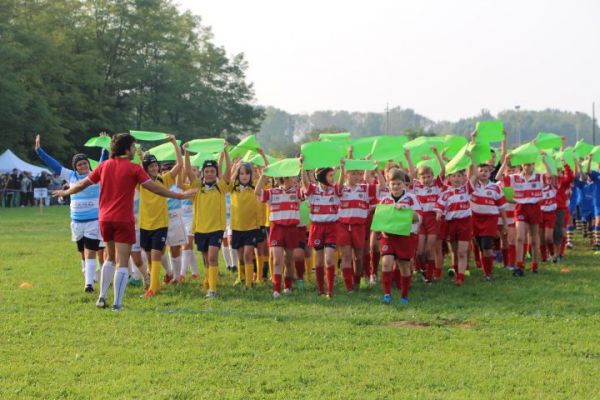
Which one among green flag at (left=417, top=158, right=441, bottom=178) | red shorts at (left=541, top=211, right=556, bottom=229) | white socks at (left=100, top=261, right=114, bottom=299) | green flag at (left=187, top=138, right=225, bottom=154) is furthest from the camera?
red shorts at (left=541, top=211, right=556, bottom=229)

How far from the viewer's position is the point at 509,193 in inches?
509

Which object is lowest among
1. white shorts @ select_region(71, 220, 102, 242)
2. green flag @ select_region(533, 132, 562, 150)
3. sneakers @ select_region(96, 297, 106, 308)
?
sneakers @ select_region(96, 297, 106, 308)

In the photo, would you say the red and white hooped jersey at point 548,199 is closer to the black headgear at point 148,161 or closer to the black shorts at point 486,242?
the black shorts at point 486,242

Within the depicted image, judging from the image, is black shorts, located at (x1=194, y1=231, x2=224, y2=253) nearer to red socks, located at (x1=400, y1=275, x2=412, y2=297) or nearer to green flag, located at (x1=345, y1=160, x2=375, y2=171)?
green flag, located at (x1=345, y1=160, x2=375, y2=171)

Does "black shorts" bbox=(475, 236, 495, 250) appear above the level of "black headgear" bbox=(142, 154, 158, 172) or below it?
below

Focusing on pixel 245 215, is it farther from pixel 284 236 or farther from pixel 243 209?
pixel 284 236

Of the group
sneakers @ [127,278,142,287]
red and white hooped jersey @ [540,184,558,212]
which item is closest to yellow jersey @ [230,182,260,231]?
sneakers @ [127,278,142,287]

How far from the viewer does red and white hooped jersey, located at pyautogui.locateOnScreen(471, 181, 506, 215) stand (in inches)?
475

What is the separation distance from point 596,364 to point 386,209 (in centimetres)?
384

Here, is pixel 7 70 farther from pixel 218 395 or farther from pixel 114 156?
pixel 218 395

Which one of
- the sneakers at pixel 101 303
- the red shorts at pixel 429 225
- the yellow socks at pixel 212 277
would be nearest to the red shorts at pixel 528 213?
the red shorts at pixel 429 225

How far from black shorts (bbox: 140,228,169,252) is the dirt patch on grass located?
3699mm

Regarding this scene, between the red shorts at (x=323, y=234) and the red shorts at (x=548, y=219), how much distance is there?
514 centimetres

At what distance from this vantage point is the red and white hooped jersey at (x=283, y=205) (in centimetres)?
1073
